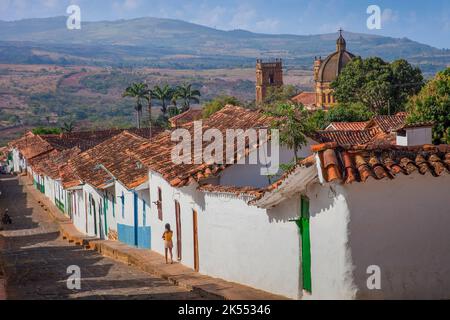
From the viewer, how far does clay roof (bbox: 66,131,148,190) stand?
2475 centimetres

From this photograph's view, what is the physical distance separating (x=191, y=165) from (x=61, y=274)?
11.8 ft

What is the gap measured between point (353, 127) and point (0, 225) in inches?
879

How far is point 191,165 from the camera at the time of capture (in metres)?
18.8

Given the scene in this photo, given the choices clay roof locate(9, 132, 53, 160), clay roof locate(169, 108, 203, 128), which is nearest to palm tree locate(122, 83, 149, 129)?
clay roof locate(169, 108, 203, 128)

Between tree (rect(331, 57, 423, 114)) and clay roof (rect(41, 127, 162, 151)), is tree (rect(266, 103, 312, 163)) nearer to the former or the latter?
clay roof (rect(41, 127, 162, 151))

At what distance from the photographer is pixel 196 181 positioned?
17.5m

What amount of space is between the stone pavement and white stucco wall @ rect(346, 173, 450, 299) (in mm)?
2332

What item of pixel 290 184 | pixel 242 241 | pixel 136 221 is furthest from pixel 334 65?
pixel 290 184

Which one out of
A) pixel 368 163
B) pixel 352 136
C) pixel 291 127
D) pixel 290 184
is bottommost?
pixel 352 136

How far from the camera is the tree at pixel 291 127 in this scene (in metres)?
17.8

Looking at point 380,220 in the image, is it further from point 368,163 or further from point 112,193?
point 112,193

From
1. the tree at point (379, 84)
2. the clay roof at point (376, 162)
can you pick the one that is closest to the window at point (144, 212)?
the clay roof at point (376, 162)

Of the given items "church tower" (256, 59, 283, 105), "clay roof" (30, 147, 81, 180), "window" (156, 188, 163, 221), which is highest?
"church tower" (256, 59, 283, 105)

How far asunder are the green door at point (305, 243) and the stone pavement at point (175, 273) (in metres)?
0.75
